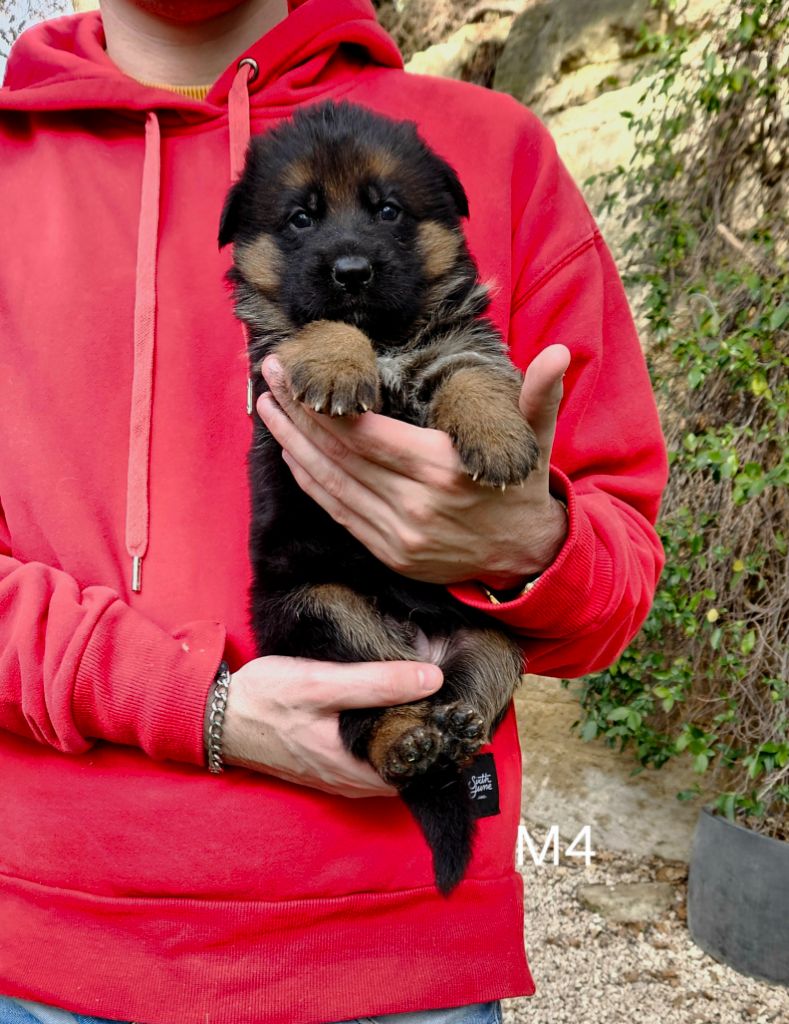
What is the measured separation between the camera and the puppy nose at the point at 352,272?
1.73 metres

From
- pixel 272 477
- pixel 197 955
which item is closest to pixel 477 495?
pixel 272 477

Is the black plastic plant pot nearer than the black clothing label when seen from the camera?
No

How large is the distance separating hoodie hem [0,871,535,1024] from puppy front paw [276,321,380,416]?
2.71ft

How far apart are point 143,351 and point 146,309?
82 mm

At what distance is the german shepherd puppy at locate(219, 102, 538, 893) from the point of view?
1490mm

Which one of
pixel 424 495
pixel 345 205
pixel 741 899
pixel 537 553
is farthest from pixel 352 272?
pixel 741 899

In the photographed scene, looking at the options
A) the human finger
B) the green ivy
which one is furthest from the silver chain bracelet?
the green ivy

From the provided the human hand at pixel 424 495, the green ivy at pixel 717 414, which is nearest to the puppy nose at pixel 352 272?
the human hand at pixel 424 495

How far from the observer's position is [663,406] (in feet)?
13.3

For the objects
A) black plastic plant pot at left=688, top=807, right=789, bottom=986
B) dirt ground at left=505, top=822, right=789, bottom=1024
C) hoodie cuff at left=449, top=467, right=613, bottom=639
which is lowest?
dirt ground at left=505, top=822, right=789, bottom=1024

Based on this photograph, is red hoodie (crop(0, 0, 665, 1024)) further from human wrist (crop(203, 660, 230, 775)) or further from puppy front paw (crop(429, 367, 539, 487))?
puppy front paw (crop(429, 367, 539, 487))

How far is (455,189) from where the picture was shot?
6.20 feet

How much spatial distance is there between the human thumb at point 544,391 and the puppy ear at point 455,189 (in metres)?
0.62

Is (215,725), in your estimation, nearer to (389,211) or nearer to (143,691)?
(143,691)
